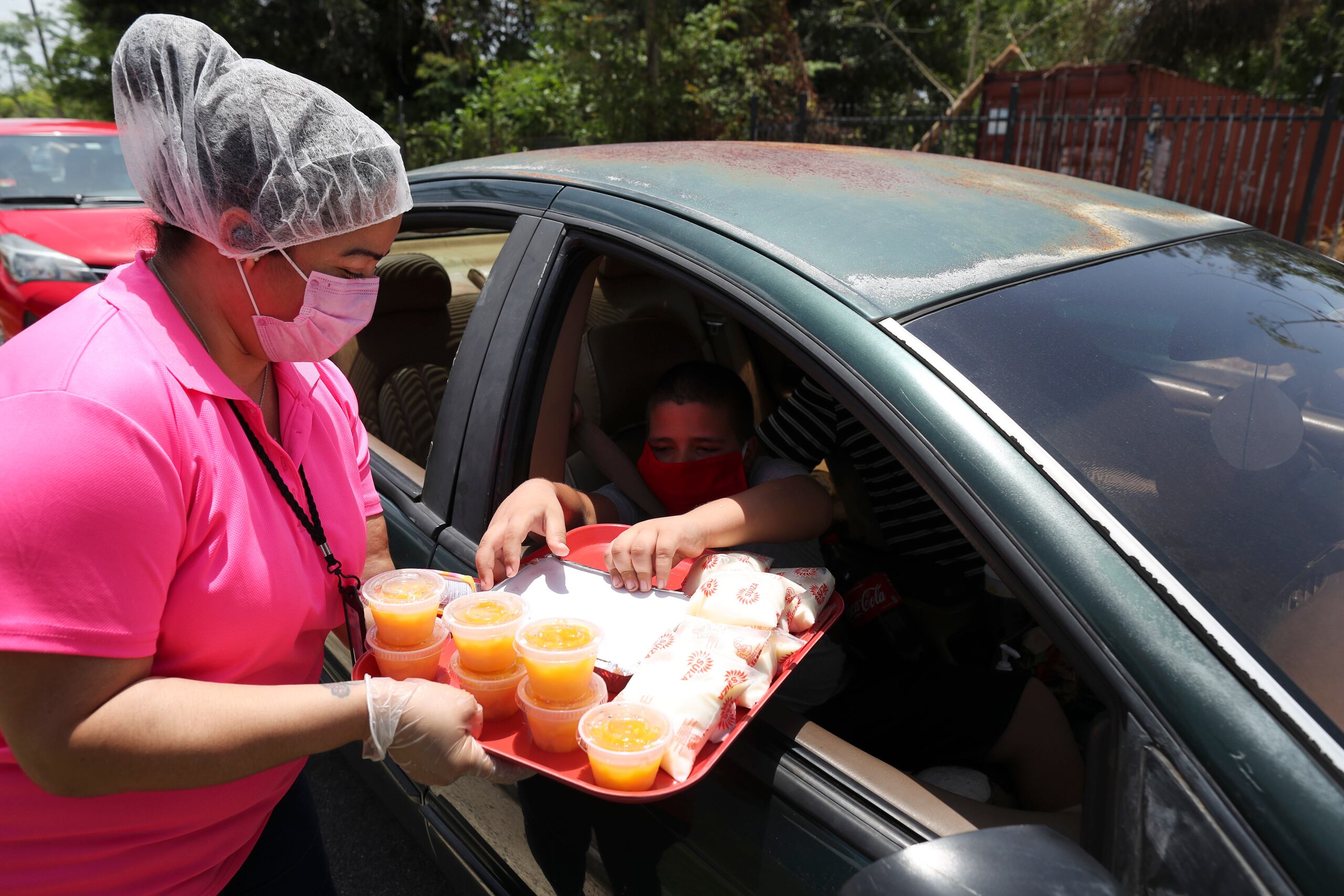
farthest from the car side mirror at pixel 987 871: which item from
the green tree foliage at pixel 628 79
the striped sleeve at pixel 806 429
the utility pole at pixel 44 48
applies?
the utility pole at pixel 44 48

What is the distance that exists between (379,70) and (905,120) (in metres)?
13.6

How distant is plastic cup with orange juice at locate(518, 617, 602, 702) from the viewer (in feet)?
4.00


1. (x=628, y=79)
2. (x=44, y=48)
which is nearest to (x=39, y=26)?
(x=44, y=48)

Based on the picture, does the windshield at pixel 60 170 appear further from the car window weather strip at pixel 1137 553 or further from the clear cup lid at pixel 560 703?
the car window weather strip at pixel 1137 553

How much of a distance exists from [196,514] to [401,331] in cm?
174

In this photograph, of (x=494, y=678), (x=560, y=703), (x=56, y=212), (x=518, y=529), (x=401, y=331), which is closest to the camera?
(x=560, y=703)

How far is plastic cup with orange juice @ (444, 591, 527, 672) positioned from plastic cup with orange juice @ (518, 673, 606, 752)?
7 centimetres

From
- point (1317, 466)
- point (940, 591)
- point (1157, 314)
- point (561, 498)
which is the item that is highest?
point (1157, 314)

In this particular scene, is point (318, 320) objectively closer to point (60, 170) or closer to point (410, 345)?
point (410, 345)

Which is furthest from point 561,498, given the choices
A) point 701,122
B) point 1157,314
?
point 701,122

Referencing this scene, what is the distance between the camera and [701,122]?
12062 mm

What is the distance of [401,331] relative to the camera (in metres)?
2.72

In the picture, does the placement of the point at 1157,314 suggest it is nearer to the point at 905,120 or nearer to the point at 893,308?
the point at 893,308

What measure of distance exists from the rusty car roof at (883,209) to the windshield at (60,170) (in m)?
6.41
